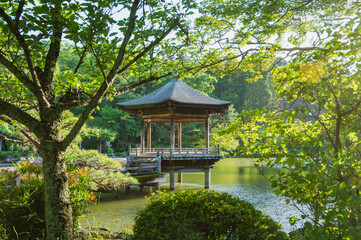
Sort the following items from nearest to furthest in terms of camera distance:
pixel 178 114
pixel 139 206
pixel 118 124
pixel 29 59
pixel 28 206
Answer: pixel 29 59
pixel 28 206
pixel 139 206
pixel 178 114
pixel 118 124

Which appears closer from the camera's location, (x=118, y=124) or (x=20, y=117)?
(x=20, y=117)

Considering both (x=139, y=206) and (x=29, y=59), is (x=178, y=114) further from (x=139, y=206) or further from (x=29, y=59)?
(x=29, y=59)

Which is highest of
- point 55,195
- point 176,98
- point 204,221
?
point 176,98

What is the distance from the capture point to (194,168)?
568 inches

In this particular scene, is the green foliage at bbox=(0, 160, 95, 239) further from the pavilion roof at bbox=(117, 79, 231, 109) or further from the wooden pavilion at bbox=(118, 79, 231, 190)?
the pavilion roof at bbox=(117, 79, 231, 109)

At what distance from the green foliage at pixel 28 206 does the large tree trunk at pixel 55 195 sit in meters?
0.56

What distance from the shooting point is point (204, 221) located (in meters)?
2.92

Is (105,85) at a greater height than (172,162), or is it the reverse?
(105,85)

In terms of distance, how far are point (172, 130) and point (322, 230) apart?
40.2 ft

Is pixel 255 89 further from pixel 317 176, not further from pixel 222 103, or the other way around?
pixel 317 176

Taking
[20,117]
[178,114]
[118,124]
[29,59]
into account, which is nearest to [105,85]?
[29,59]

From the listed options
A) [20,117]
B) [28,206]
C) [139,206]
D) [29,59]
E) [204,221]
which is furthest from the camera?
[139,206]

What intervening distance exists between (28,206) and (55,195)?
2.69 ft

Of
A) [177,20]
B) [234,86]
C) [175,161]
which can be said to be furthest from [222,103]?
[234,86]
